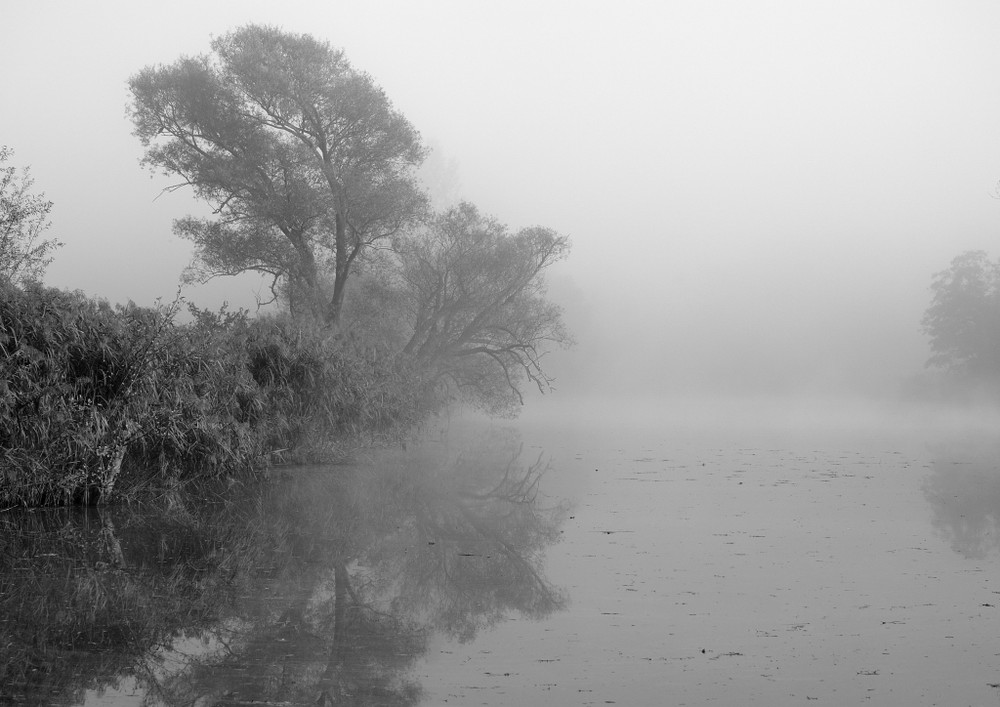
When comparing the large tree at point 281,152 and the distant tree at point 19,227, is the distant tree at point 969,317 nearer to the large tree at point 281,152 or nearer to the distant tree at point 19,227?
the large tree at point 281,152

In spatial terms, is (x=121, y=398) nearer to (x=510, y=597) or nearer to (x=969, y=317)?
(x=510, y=597)

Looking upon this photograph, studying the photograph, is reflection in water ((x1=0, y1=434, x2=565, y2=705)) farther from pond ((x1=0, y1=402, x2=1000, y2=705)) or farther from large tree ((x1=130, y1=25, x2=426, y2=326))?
large tree ((x1=130, y1=25, x2=426, y2=326))

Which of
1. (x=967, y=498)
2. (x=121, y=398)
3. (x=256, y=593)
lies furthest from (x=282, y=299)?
(x=256, y=593)

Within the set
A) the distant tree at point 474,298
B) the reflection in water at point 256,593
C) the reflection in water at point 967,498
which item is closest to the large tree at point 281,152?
the distant tree at point 474,298

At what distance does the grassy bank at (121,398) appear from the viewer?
11578 mm

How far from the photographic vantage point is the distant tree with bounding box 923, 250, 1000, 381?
51.2 m

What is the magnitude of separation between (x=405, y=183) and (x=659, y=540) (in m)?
18.7

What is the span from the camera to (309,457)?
18.9 m

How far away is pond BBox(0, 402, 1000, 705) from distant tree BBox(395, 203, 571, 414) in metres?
14.5

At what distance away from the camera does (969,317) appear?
52.2 m

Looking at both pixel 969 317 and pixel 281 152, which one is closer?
pixel 281 152

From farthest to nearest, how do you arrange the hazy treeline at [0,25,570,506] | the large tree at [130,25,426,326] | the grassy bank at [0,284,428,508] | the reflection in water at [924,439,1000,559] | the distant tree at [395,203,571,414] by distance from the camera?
the distant tree at [395,203,571,414], the large tree at [130,25,426,326], the hazy treeline at [0,25,570,506], the grassy bank at [0,284,428,508], the reflection in water at [924,439,1000,559]

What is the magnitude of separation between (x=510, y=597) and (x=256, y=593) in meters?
2.04

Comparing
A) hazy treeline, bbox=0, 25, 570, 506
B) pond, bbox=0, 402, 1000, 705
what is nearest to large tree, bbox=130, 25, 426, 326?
hazy treeline, bbox=0, 25, 570, 506
